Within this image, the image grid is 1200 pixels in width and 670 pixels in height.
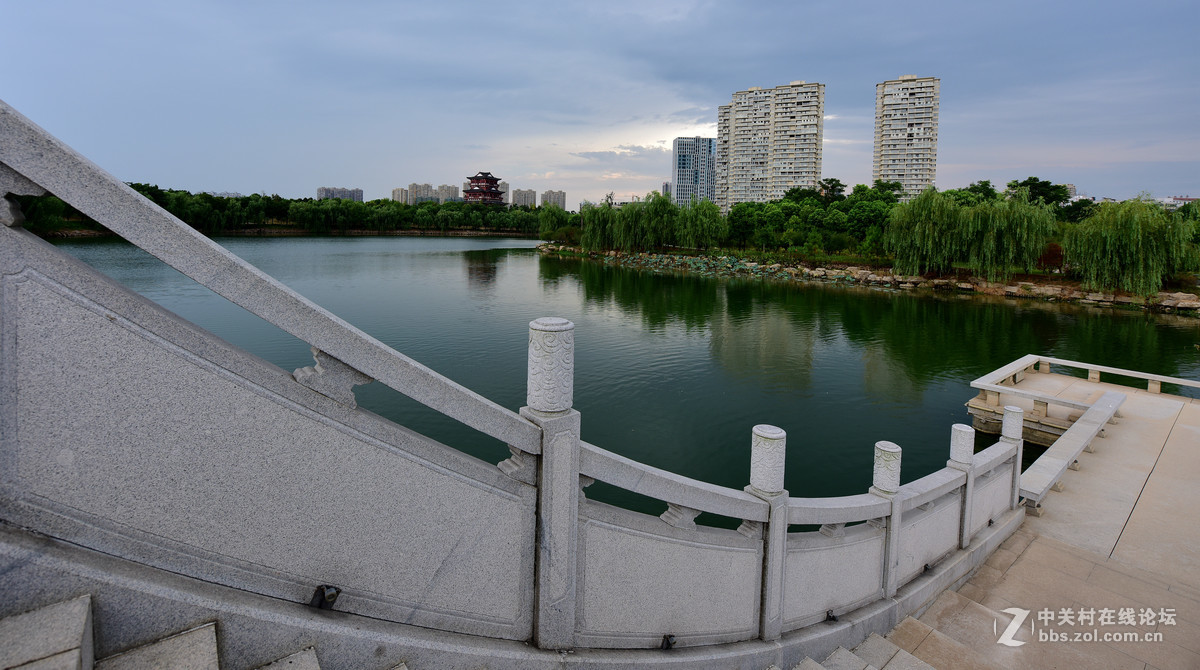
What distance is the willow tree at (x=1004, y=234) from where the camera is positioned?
2105cm

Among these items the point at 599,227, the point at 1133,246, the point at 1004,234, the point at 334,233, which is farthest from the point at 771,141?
the point at 1133,246

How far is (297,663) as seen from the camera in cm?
151

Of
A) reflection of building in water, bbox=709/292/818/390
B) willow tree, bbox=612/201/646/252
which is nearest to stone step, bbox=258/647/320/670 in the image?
reflection of building in water, bbox=709/292/818/390

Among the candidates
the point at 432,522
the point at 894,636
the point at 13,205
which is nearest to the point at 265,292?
the point at 13,205

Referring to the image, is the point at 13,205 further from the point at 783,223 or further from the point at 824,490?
the point at 783,223

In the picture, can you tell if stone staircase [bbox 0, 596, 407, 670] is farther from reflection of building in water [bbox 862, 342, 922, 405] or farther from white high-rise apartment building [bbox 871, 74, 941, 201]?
white high-rise apartment building [bbox 871, 74, 941, 201]

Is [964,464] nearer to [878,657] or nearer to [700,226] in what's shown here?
[878,657]

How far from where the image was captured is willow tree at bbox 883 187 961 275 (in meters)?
22.7

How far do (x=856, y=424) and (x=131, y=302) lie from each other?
339 inches

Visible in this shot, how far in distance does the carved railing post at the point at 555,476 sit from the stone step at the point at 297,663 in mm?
695

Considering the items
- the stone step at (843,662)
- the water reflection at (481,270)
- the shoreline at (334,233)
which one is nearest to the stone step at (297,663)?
the stone step at (843,662)

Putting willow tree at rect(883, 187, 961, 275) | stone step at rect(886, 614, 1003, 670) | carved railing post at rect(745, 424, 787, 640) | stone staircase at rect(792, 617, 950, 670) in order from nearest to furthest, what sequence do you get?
carved railing post at rect(745, 424, 787, 640), stone staircase at rect(792, 617, 950, 670), stone step at rect(886, 614, 1003, 670), willow tree at rect(883, 187, 961, 275)

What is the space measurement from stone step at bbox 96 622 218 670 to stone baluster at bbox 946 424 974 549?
3635 millimetres

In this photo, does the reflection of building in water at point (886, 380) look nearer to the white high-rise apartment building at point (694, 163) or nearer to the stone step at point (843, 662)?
the stone step at point (843, 662)
